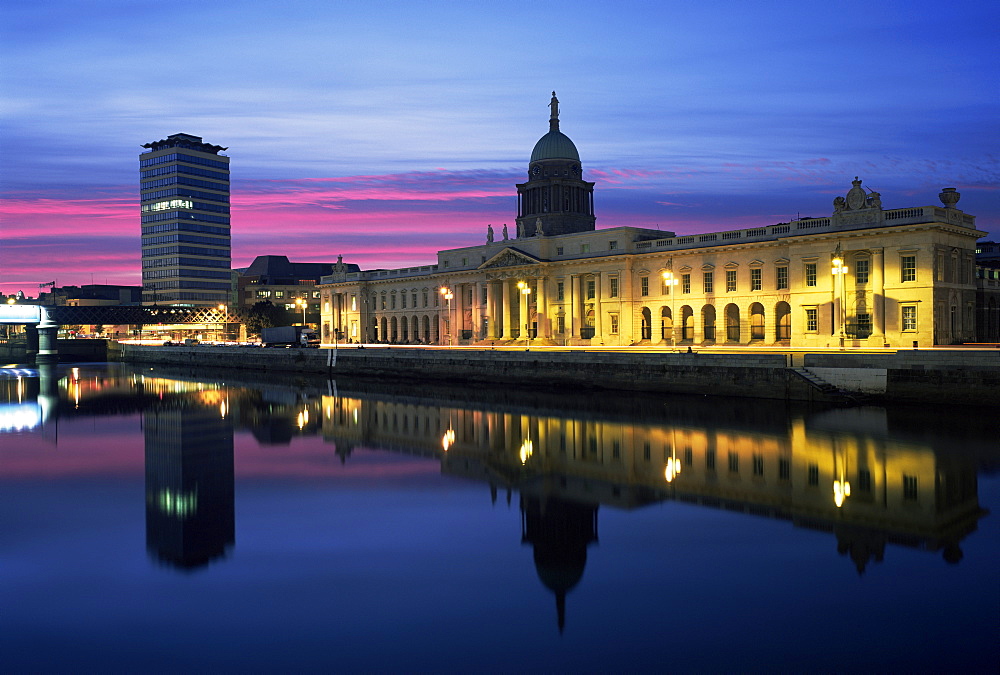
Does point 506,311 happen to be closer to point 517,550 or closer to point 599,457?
point 599,457

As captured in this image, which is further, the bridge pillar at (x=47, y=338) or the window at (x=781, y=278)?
the bridge pillar at (x=47, y=338)

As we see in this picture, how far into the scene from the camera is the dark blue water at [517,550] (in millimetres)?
13609

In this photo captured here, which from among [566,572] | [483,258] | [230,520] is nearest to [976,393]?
[566,572]

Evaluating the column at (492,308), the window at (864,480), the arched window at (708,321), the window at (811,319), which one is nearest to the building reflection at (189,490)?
the window at (864,480)

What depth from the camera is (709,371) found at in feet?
169

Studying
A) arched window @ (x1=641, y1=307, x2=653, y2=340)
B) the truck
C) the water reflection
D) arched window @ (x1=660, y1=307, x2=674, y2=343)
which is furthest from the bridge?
arched window @ (x1=660, y1=307, x2=674, y2=343)

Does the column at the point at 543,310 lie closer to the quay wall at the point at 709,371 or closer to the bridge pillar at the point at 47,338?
the quay wall at the point at 709,371

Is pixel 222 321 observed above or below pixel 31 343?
above

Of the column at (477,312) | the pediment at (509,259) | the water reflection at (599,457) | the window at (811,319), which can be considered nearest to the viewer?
the water reflection at (599,457)

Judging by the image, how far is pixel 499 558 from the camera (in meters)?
18.7

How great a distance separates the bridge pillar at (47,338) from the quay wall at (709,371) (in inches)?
2498

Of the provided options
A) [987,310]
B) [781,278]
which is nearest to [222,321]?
[781,278]

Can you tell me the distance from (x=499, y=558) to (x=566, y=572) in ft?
6.02

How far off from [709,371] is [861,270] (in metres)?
22.0
